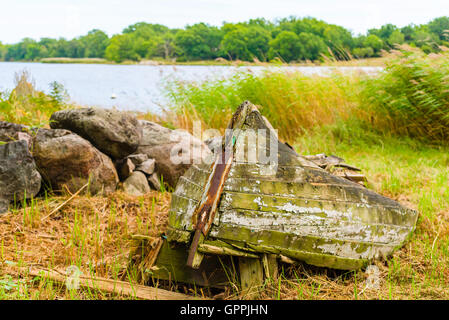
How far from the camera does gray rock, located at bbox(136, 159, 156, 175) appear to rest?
15.6 feet

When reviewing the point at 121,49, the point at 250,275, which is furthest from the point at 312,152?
the point at 121,49

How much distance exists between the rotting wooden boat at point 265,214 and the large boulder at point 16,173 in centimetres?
203

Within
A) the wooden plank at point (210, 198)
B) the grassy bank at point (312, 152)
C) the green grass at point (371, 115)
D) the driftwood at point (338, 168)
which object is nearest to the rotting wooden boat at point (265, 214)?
the wooden plank at point (210, 198)

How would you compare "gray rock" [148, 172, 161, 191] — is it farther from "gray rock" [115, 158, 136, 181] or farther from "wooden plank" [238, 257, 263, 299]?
"wooden plank" [238, 257, 263, 299]

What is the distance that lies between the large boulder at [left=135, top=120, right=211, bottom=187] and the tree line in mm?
3580

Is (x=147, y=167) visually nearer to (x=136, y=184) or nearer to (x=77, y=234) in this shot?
(x=136, y=184)

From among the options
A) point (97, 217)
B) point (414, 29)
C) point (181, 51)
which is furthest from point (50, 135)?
point (414, 29)

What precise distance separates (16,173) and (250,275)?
2699 millimetres

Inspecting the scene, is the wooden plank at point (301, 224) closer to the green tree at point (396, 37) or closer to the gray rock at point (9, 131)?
the gray rock at point (9, 131)

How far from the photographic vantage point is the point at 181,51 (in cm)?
Answer: 1052

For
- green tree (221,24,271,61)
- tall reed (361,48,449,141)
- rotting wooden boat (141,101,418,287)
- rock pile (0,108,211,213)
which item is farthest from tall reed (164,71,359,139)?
rotting wooden boat (141,101,418,287)

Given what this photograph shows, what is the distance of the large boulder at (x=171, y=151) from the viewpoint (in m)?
4.90

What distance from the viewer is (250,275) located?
2422 mm
